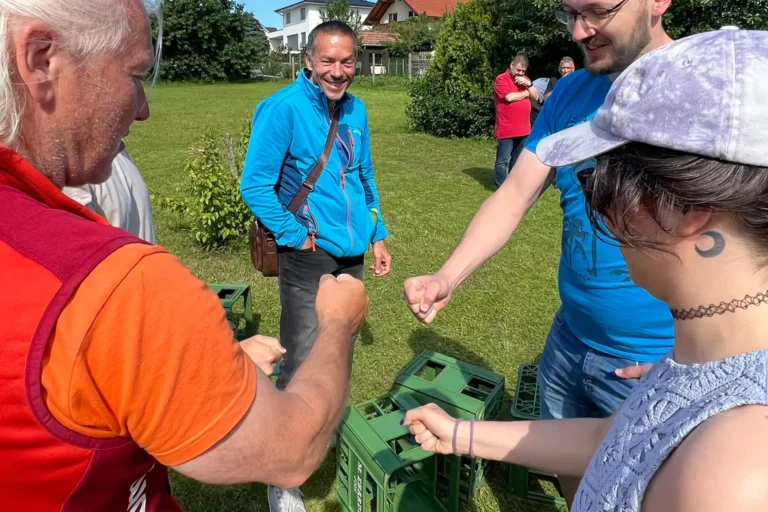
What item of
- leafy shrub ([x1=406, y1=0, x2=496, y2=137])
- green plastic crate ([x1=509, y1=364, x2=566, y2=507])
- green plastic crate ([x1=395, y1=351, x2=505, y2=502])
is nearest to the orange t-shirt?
green plastic crate ([x1=395, y1=351, x2=505, y2=502])

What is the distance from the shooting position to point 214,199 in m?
5.87

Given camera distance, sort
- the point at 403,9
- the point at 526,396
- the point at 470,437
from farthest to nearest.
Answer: the point at 403,9
the point at 526,396
the point at 470,437

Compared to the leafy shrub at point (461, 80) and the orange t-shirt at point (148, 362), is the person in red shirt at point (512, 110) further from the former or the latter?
the orange t-shirt at point (148, 362)

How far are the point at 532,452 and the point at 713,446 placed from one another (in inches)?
30.5

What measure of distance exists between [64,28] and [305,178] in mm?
2089

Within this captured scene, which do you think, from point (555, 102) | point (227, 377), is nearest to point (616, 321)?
point (555, 102)

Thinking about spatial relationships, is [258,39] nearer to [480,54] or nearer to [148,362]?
[480,54]

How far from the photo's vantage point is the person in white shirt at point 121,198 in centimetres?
185

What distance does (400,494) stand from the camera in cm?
247

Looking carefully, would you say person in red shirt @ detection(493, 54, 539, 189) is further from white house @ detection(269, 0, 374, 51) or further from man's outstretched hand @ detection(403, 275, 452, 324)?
white house @ detection(269, 0, 374, 51)

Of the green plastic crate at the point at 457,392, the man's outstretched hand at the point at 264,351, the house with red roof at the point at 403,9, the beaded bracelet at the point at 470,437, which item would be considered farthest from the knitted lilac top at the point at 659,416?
the house with red roof at the point at 403,9

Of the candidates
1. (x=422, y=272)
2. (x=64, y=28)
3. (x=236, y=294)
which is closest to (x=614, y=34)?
(x=64, y=28)

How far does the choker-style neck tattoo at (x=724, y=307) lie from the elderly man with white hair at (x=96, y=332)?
0.68 metres

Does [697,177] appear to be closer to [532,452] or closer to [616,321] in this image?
[532,452]
